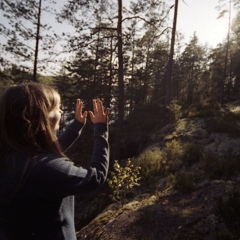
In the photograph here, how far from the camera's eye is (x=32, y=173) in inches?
61.1

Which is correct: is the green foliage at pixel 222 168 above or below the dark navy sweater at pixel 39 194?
below

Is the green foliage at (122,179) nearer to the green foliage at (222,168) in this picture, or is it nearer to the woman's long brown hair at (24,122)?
the green foliage at (222,168)

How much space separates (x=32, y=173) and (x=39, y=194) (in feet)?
0.45

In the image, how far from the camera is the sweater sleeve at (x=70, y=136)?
8.73 feet

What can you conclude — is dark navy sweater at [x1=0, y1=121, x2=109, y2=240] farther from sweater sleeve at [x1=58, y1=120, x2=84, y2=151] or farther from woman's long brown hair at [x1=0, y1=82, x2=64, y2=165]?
sweater sleeve at [x1=58, y1=120, x2=84, y2=151]

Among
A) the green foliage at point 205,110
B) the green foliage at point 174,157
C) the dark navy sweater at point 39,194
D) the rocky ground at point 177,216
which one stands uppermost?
the green foliage at point 205,110

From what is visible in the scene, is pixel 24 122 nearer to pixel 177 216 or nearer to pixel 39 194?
pixel 39 194

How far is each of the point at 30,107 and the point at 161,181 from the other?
767cm

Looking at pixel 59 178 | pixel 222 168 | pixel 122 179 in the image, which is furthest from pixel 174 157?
pixel 59 178

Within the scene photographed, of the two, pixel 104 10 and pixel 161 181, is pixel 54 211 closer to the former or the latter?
pixel 161 181

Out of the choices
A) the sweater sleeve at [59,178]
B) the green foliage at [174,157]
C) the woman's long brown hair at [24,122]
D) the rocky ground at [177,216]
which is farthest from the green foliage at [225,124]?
the woman's long brown hair at [24,122]

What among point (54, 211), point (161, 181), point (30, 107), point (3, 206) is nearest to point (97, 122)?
point (30, 107)

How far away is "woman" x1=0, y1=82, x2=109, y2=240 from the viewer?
5.13 feet

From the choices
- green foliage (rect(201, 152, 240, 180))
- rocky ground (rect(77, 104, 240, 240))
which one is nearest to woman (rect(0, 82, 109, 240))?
rocky ground (rect(77, 104, 240, 240))
